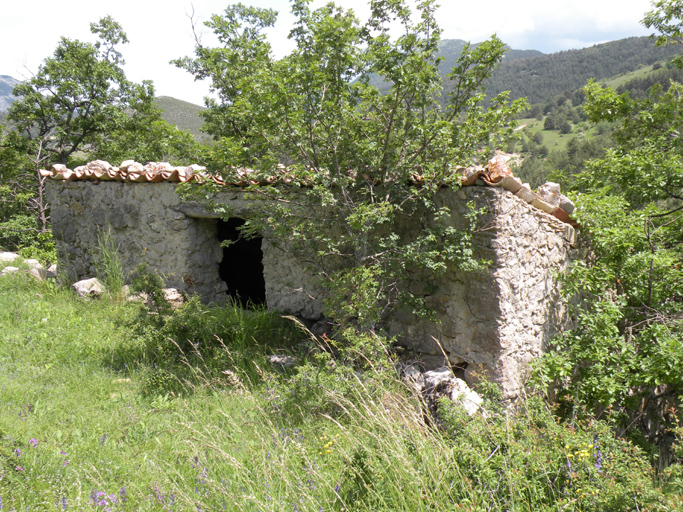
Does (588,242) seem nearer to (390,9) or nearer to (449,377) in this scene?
(449,377)

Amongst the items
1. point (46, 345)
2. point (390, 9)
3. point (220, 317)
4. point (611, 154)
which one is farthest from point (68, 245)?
point (611, 154)

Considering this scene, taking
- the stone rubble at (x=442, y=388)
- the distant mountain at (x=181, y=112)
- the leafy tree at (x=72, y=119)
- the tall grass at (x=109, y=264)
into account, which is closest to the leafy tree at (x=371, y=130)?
the stone rubble at (x=442, y=388)

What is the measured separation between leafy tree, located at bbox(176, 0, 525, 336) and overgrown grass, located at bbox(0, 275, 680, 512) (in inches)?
42.8

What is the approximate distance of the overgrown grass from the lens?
239 centimetres

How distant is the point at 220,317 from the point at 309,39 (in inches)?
128

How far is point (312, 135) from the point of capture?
13.6 feet

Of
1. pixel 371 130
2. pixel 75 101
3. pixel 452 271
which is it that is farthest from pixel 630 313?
pixel 75 101

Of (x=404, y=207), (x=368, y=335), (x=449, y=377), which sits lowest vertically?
(x=449, y=377)

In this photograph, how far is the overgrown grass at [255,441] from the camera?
239 cm

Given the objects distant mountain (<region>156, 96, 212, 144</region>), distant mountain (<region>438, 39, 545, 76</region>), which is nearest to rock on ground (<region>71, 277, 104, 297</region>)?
distant mountain (<region>438, 39, 545, 76</region>)

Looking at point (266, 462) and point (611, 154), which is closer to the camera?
point (266, 462)

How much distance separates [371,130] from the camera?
4188mm

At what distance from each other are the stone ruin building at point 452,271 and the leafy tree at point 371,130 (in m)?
0.33

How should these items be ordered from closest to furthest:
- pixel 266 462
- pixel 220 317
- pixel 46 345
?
pixel 266 462, pixel 46 345, pixel 220 317
